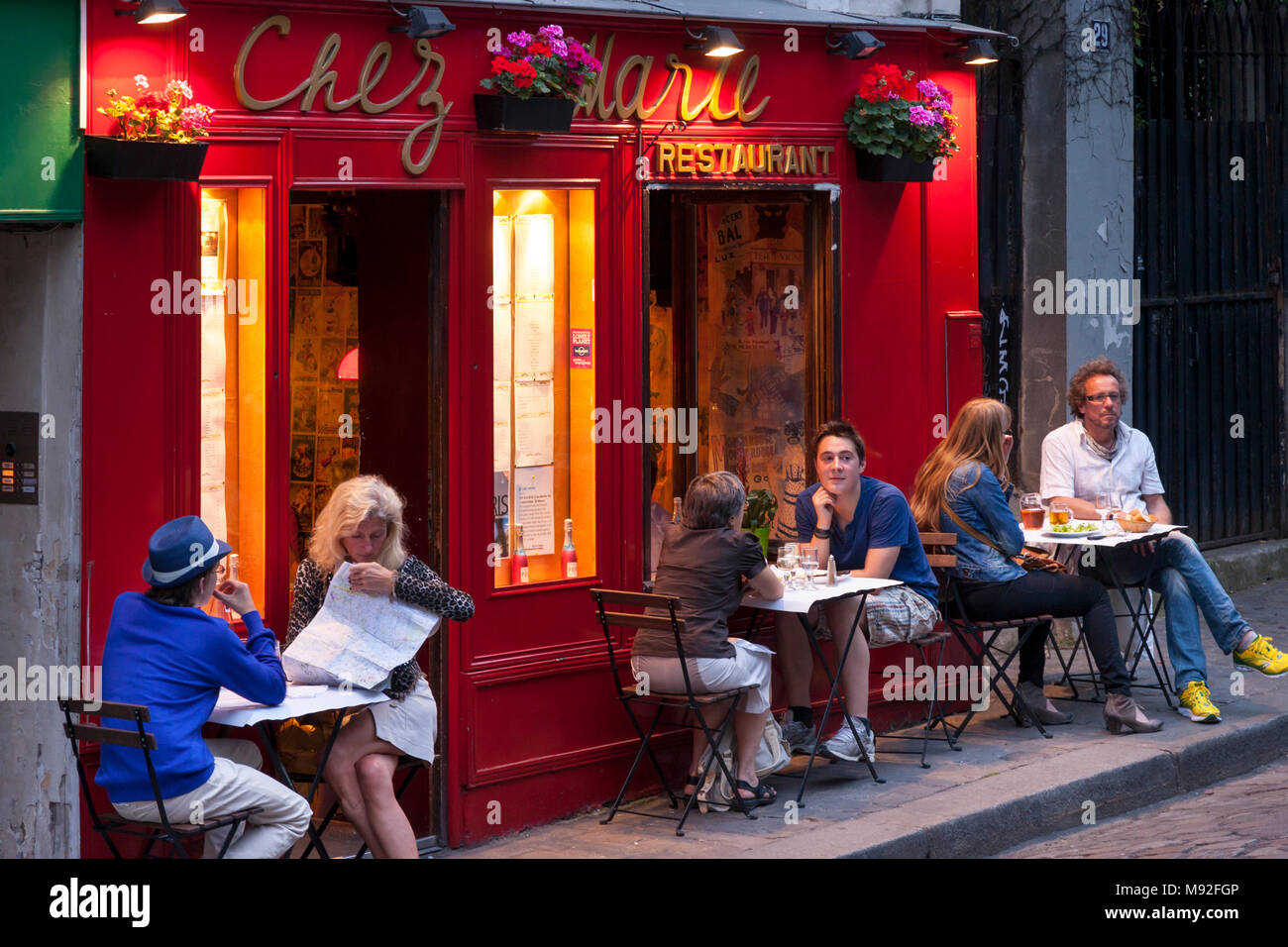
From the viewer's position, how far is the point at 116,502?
5.94 m

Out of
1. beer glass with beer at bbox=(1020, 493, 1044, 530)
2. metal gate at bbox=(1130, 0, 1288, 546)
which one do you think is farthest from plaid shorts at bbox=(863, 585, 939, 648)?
metal gate at bbox=(1130, 0, 1288, 546)

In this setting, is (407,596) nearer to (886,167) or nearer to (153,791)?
(153,791)

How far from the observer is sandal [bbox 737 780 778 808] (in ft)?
23.5

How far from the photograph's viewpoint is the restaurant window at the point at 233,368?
6352 millimetres

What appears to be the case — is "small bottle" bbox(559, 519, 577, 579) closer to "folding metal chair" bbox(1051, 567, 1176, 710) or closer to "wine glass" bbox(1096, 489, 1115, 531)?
"folding metal chair" bbox(1051, 567, 1176, 710)

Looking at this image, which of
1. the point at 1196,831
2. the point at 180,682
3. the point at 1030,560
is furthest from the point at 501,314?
the point at 1196,831

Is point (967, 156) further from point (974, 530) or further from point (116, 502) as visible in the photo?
point (116, 502)

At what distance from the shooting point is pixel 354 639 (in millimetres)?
6109

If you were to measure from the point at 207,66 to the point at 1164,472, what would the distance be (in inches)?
298

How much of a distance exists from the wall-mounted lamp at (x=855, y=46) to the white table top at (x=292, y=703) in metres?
3.89

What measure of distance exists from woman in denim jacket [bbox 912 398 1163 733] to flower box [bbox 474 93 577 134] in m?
2.58

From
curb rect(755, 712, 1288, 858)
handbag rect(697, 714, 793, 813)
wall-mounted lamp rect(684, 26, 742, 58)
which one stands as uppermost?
wall-mounted lamp rect(684, 26, 742, 58)

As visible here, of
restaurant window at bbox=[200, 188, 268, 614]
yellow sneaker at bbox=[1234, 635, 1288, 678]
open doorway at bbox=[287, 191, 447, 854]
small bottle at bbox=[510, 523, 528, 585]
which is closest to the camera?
restaurant window at bbox=[200, 188, 268, 614]
